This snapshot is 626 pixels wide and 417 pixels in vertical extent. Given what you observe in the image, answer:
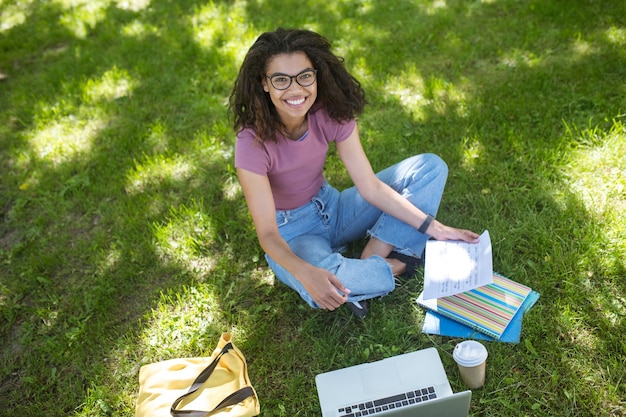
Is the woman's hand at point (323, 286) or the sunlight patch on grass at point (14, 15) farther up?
the sunlight patch on grass at point (14, 15)

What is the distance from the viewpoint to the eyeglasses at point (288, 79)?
2338 millimetres

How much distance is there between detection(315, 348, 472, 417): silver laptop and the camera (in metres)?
2.21

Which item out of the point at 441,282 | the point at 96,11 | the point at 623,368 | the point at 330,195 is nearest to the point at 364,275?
the point at 441,282

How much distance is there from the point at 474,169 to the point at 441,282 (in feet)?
3.72

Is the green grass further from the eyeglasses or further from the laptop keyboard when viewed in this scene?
the eyeglasses

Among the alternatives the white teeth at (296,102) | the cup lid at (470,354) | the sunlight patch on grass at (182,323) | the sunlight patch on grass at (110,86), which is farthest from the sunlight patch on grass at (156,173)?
the cup lid at (470,354)

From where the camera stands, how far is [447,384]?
7.32 ft

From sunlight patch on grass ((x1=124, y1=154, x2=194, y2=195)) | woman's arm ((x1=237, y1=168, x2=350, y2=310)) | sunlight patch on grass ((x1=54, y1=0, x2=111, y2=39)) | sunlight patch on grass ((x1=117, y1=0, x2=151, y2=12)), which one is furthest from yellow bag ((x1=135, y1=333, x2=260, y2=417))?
sunlight patch on grass ((x1=117, y1=0, x2=151, y2=12))

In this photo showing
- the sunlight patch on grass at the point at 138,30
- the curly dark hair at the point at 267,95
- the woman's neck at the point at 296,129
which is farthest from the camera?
the sunlight patch on grass at the point at 138,30

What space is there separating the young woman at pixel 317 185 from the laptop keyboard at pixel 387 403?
45 cm

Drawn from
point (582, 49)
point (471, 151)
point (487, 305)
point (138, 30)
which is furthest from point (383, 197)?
point (138, 30)

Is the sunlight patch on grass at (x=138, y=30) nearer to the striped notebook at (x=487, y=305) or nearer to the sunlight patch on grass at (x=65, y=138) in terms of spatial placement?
the sunlight patch on grass at (x=65, y=138)

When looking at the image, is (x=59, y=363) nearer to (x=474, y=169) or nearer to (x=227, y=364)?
(x=227, y=364)

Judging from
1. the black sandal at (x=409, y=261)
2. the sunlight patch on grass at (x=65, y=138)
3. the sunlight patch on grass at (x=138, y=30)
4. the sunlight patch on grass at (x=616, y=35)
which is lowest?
the black sandal at (x=409, y=261)
